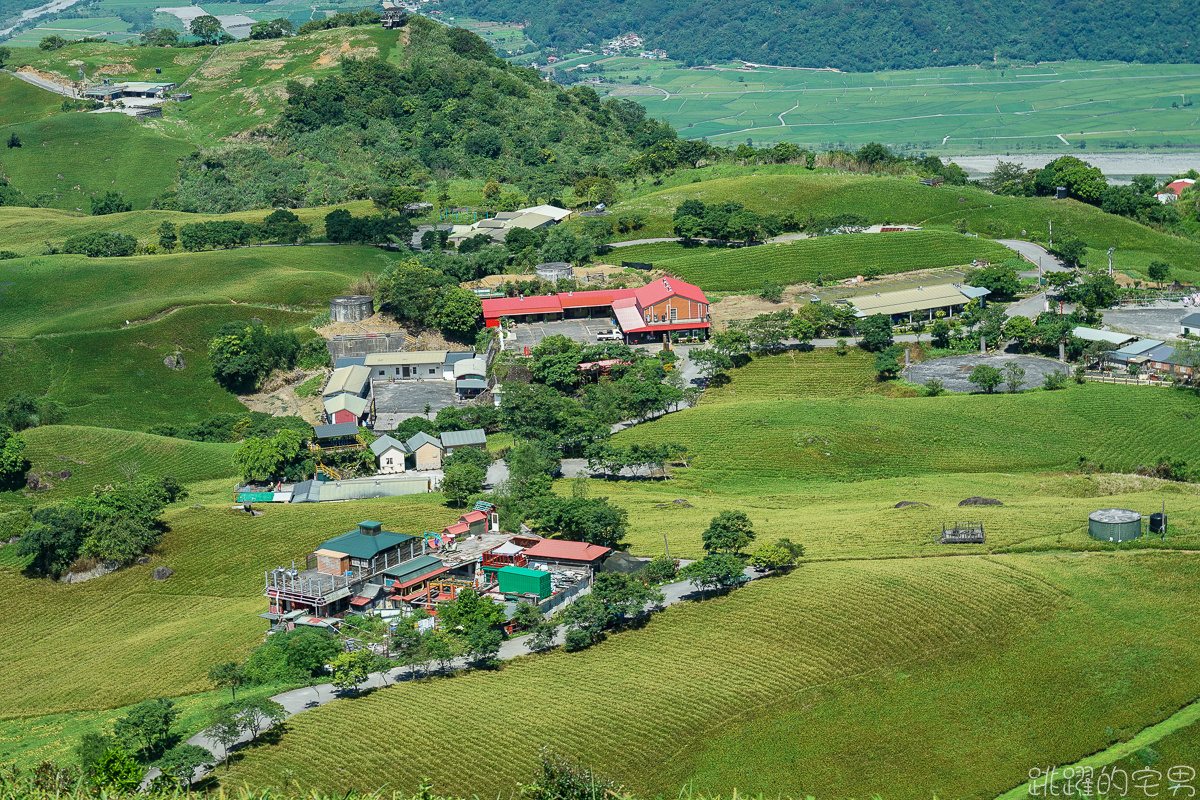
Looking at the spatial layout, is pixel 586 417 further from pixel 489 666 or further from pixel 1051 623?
pixel 1051 623

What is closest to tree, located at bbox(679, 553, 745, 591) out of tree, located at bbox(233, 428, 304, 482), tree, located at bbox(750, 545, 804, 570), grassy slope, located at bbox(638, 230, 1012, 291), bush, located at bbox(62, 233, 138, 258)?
tree, located at bbox(750, 545, 804, 570)

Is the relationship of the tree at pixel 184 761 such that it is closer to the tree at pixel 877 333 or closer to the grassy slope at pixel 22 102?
the tree at pixel 877 333

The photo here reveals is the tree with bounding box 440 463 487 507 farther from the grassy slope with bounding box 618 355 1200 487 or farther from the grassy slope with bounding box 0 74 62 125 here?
the grassy slope with bounding box 0 74 62 125

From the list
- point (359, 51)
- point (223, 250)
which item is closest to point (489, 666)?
point (223, 250)

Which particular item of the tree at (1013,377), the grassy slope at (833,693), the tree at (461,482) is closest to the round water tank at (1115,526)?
the grassy slope at (833,693)

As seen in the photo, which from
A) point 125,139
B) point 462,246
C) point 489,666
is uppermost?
point 125,139

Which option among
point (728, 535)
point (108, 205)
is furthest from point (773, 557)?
point (108, 205)

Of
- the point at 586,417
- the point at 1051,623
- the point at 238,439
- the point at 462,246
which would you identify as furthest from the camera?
the point at 462,246
